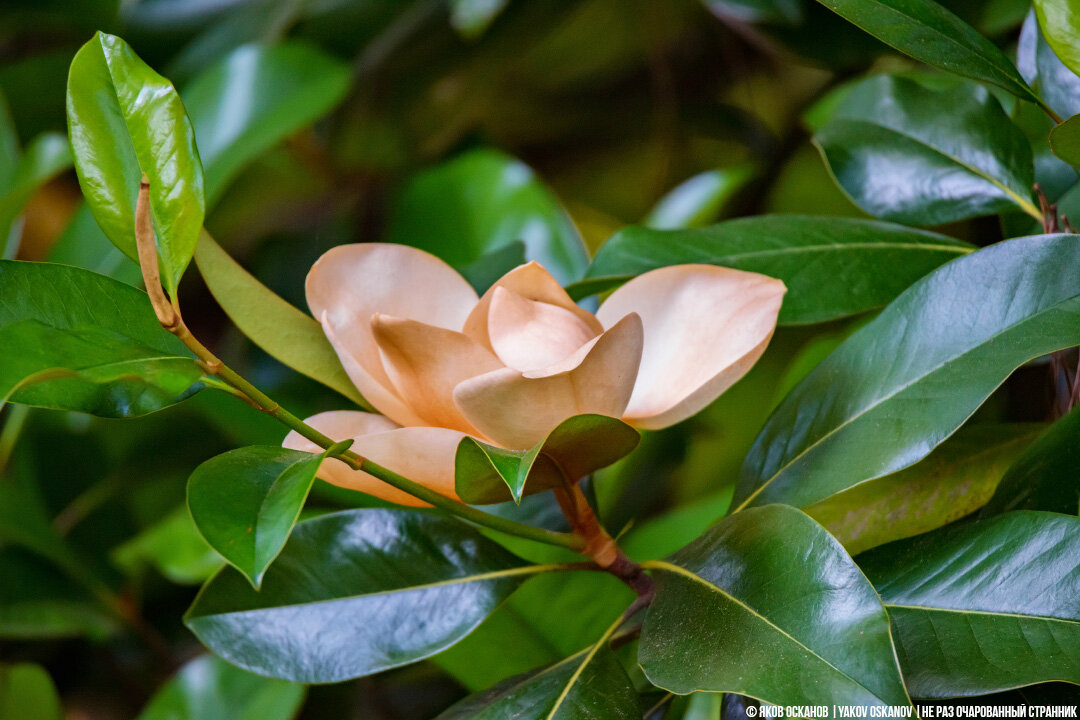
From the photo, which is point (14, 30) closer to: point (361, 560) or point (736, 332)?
point (361, 560)

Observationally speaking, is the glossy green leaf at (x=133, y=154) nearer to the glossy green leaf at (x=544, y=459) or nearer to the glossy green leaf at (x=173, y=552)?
the glossy green leaf at (x=544, y=459)

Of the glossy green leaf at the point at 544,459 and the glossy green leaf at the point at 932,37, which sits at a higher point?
the glossy green leaf at the point at 932,37

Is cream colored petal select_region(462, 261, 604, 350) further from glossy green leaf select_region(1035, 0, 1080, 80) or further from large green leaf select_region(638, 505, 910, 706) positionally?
glossy green leaf select_region(1035, 0, 1080, 80)

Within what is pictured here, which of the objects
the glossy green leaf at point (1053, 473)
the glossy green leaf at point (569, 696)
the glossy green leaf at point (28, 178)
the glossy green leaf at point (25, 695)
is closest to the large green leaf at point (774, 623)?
the glossy green leaf at point (569, 696)

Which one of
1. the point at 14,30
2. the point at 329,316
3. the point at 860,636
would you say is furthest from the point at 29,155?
the point at 860,636

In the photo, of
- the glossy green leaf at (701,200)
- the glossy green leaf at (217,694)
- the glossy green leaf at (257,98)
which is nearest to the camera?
the glossy green leaf at (217,694)

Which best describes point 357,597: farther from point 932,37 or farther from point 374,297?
point 932,37
